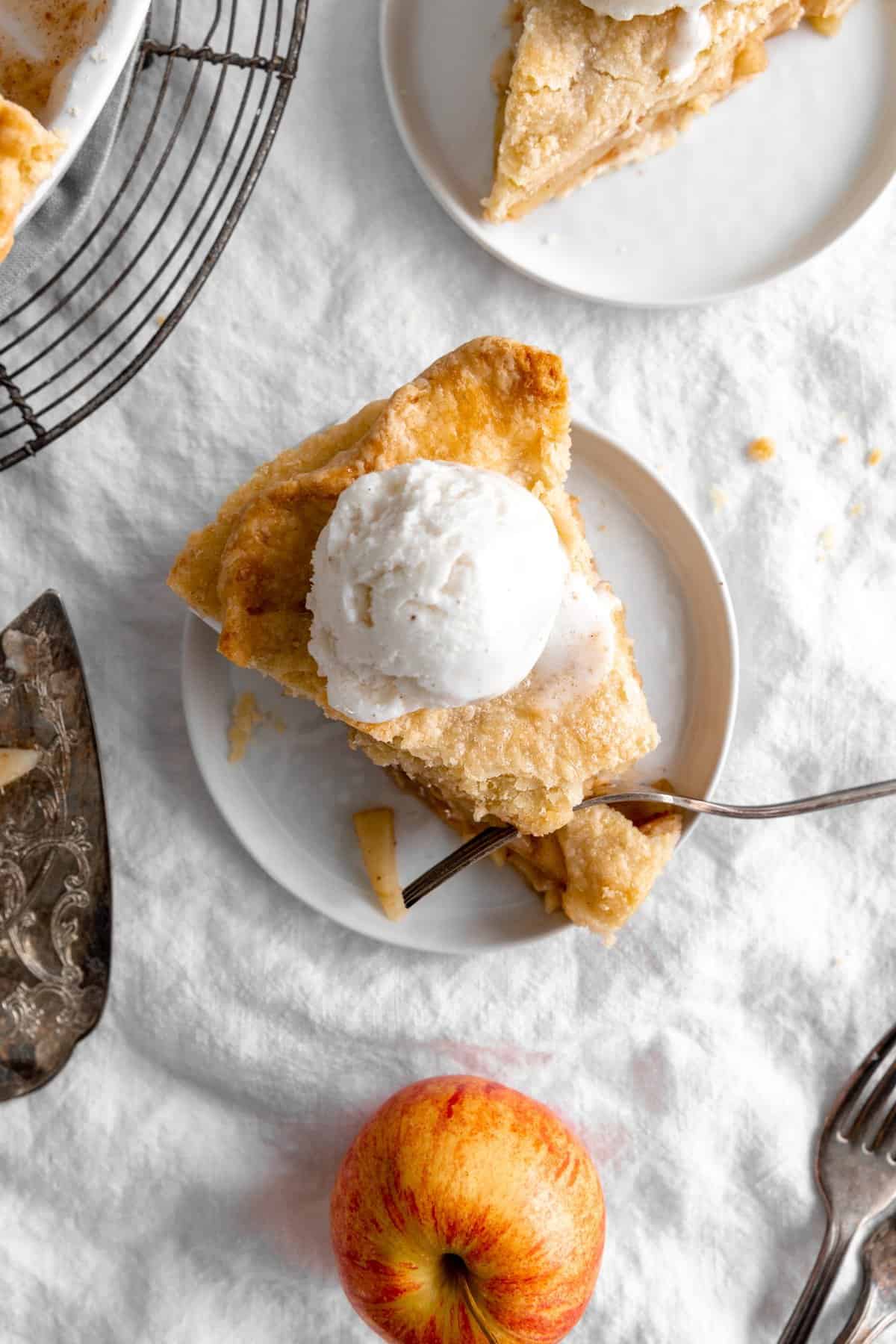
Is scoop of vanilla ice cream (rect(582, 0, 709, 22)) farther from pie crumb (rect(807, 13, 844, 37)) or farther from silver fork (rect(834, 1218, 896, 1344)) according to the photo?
silver fork (rect(834, 1218, 896, 1344))

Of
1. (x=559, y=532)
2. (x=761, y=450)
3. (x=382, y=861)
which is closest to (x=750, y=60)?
(x=761, y=450)

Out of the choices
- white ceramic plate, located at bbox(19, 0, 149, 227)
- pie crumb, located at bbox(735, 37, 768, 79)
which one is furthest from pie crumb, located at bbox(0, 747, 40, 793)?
pie crumb, located at bbox(735, 37, 768, 79)

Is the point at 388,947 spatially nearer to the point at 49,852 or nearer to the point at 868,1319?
the point at 49,852

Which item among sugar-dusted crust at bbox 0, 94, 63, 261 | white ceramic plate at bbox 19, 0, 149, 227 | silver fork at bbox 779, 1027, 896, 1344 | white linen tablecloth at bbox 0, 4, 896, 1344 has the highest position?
white ceramic plate at bbox 19, 0, 149, 227

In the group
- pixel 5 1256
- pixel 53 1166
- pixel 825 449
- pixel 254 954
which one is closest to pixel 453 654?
pixel 254 954

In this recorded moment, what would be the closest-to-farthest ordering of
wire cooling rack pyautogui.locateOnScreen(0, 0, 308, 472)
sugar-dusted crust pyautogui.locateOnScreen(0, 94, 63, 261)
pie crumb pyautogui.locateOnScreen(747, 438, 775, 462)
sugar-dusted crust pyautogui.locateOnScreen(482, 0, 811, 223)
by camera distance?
sugar-dusted crust pyautogui.locateOnScreen(0, 94, 63, 261), sugar-dusted crust pyautogui.locateOnScreen(482, 0, 811, 223), wire cooling rack pyautogui.locateOnScreen(0, 0, 308, 472), pie crumb pyautogui.locateOnScreen(747, 438, 775, 462)

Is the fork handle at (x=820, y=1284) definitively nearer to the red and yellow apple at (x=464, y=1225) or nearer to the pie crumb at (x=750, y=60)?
the red and yellow apple at (x=464, y=1225)

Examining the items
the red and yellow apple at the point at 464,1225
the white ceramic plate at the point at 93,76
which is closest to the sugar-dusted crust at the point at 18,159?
the white ceramic plate at the point at 93,76
